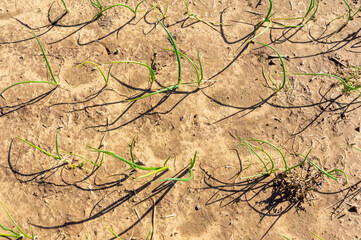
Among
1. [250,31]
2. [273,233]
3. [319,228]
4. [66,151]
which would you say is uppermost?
[250,31]

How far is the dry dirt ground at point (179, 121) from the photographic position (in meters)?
1.86

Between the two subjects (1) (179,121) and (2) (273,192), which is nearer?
(2) (273,192)

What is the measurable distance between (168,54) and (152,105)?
17.9 inches

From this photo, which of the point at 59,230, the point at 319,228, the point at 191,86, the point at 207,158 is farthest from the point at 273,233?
the point at 59,230

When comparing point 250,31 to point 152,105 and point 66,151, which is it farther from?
point 66,151

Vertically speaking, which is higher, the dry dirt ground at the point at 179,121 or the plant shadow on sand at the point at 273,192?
the dry dirt ground at the point at 179,121

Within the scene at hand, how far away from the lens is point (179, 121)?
202 cm

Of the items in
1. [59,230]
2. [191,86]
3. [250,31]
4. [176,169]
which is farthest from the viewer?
[250,31]

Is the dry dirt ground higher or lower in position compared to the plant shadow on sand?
higher

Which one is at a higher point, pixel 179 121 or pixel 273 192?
pixel 179 121

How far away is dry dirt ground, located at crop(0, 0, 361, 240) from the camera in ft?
6.10

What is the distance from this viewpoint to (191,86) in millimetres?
2098

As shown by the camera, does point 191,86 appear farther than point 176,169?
Yes

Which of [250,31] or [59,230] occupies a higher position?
[250,31]
